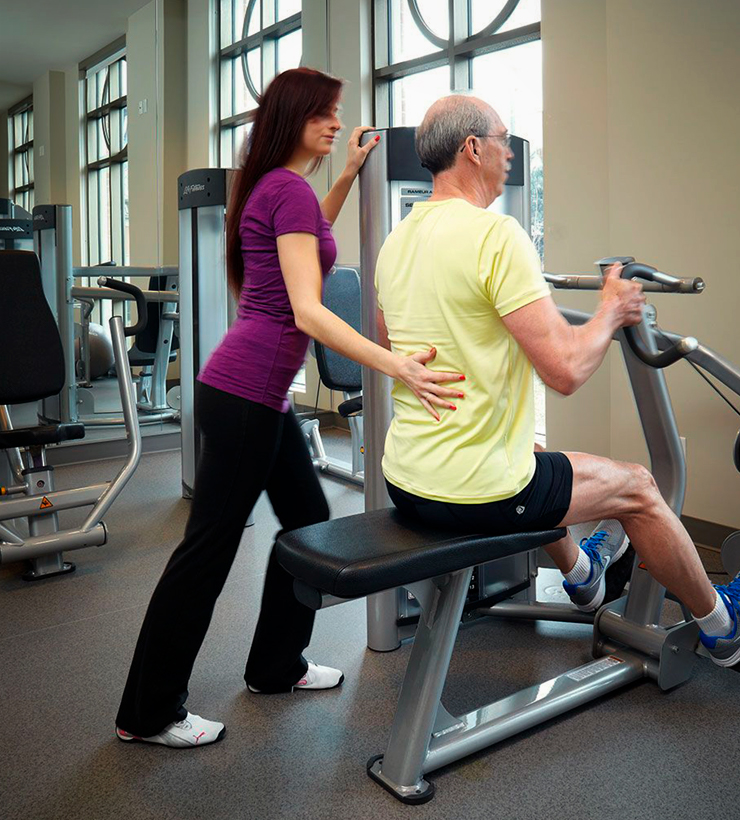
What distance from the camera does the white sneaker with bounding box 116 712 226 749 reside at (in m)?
1.96

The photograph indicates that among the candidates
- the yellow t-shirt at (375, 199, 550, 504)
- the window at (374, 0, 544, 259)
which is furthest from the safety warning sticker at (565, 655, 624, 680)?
the window at (374, 0, 544, 259)

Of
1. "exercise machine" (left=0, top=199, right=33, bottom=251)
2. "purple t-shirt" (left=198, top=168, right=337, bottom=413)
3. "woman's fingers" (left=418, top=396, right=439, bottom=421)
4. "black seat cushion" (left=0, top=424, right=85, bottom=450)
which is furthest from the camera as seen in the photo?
"exercise machine" (left=0, top=199, right=33, bottom=251)

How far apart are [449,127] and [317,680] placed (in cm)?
141

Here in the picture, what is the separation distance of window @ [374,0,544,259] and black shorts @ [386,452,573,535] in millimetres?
2615

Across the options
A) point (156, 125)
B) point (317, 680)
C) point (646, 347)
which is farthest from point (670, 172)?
point (156, 125)

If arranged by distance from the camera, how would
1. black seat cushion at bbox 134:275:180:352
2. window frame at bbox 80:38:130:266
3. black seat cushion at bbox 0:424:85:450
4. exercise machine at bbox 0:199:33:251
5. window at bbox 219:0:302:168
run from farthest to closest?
1. window at bbox 219:0:302:168
2. black seat cushion at bbox 134:275:180:352
3. exercise machine at bbox 0:199:33:251
4. window frame at bbox 80:38:130:266
5. black seat cushion at bbox 0:424:85:450

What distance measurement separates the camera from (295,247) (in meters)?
1.76

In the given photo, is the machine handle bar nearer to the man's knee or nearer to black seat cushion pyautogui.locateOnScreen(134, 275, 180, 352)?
the man's knee

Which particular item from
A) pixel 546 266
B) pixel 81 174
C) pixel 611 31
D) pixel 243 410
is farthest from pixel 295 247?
pixel 81 174

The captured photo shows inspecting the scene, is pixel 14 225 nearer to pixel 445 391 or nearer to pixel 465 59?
pixel 465 59

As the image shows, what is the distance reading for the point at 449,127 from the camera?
170cm

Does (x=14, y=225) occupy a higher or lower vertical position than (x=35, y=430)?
higher

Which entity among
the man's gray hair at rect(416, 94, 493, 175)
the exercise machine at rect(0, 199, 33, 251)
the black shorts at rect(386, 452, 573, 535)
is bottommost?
the black shorts at rect(386, 452, 573, 535)

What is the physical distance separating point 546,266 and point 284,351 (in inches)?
106
